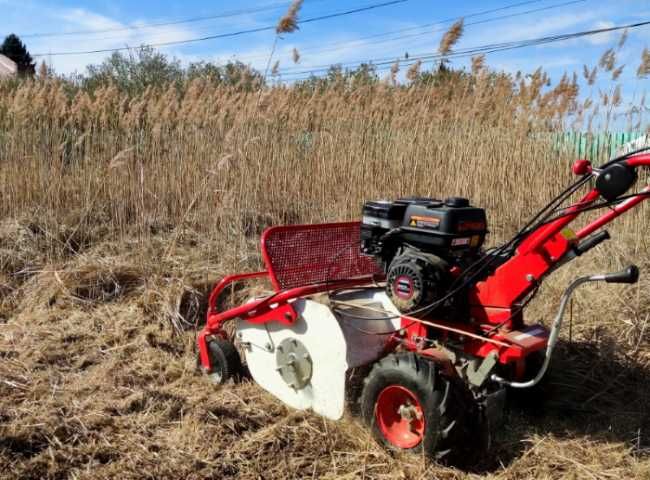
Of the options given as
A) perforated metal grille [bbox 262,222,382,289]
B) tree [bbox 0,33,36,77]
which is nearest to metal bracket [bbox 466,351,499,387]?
perforated metal grille [bbox 262,222,382,289]

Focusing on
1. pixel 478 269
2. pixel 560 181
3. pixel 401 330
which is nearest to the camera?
pixel 478 269

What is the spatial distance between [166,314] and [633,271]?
2921 millimetres

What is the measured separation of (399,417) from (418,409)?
15cm

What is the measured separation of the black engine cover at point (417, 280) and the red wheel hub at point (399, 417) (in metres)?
0.35

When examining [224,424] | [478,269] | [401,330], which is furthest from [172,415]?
[478,269]

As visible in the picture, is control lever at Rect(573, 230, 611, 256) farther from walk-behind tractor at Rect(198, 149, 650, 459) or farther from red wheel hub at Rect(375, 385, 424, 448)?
red wheel hub at Rect(375, 385, 424, 448)

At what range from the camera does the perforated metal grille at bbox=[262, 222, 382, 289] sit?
305cm

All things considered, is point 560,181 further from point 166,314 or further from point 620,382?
point 166,314

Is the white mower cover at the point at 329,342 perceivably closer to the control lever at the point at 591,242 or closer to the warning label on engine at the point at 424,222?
the warning label on engine at the point at 424,222

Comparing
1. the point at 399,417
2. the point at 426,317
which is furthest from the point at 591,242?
the point at 399,417

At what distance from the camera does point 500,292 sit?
2508 millimetres

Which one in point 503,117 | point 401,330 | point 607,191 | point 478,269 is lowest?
point 401,330

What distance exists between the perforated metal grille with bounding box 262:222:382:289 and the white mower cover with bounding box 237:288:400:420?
9.4 inches

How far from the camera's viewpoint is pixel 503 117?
576 centimetres
